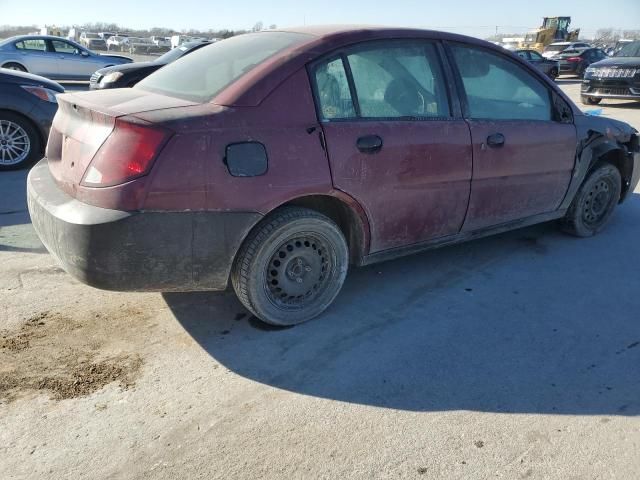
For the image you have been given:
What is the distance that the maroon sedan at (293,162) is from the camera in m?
2.66

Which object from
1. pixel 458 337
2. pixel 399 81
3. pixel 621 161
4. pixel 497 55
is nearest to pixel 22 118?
pixel 399 81

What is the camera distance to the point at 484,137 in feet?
12.3

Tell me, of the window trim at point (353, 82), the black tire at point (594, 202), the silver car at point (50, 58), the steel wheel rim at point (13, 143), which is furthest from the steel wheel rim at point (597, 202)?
the silver car at point (50, 58)

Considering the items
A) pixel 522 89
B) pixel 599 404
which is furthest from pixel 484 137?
pixel 599 404

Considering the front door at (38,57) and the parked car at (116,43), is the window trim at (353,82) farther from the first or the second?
the parked car at (116,43)

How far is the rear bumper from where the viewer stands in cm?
262

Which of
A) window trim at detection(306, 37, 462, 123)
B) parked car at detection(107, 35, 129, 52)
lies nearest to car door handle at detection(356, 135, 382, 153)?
window trim at detection(306, 37, 462, 123)

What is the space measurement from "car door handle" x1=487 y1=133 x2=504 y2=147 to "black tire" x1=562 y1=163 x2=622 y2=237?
1.32 m

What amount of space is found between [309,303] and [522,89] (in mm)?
2322

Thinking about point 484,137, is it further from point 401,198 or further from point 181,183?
point 181,183

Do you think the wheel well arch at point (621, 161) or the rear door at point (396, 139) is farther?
the wheel well arch at point (621, 161)

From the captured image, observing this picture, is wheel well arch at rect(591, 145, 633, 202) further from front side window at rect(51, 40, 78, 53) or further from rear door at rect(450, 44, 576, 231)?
front side window at rect(51, 40, 78, 53)

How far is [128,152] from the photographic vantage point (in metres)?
2.62

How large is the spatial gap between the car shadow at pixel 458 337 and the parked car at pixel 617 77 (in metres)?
11.5
